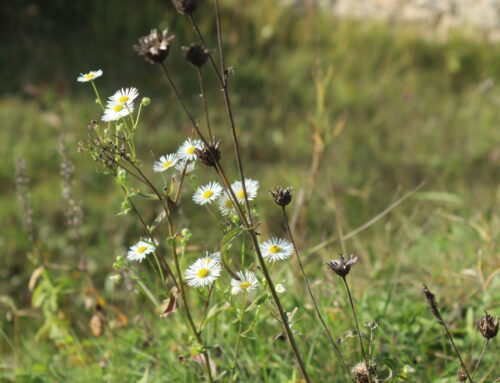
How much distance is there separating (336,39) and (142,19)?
6.64ft

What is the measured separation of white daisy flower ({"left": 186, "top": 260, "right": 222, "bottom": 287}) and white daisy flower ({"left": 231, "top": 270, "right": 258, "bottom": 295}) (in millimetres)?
70

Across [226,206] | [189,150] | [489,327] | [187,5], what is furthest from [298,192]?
[187,5]

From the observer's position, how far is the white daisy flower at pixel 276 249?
54.4 inches

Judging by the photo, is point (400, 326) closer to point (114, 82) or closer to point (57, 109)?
point (57, 109)

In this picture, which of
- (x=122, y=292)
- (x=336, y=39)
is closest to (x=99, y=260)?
(x=122, y=292)

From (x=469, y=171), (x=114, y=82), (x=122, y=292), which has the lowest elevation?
(x=122, y=292)

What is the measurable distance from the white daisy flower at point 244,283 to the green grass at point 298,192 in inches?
3.1

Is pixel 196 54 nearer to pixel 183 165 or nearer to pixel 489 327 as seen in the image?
pixel 183 165

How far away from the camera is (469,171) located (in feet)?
17.5

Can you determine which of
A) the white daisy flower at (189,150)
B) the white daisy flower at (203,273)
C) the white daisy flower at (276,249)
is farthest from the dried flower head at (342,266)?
the white daisy flower at (189,150)

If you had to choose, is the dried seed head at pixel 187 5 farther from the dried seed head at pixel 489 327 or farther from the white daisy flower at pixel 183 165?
the dried seed head at pixel 489 327

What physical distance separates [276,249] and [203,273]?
0.17 metres

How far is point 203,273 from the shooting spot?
1.37 metres

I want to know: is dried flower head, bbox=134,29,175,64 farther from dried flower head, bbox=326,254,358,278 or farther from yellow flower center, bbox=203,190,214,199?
dried flower head, bbox=326,254,358,278
